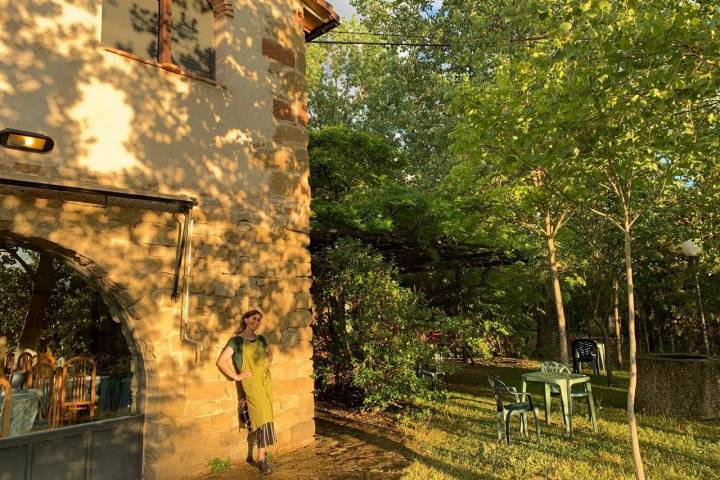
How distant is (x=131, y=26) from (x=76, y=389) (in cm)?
416

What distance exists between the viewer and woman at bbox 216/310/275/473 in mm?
5328

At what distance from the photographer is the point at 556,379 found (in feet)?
21.9

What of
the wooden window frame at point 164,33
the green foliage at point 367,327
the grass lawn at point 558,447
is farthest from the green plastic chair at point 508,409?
the wooden window frame at point 164,33

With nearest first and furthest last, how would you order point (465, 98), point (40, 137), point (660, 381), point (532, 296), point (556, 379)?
point (40, 137) → point (556, 379) → point (660, 381) → point (465, 98) → point (532, 296)

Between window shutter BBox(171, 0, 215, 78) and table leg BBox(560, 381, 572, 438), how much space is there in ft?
18.7

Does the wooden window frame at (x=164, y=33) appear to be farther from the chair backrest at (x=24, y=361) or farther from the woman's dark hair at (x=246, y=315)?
the chair backrest at (x=24, y=361)

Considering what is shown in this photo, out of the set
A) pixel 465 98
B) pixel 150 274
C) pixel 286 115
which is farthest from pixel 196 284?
pixel 465 98

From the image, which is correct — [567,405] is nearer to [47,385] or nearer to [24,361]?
[47,385]

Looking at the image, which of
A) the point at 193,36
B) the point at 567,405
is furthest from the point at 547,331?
the point at 193,36

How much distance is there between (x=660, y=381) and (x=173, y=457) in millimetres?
6870

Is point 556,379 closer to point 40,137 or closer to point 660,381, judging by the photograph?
point 660,381

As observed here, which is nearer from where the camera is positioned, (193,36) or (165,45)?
(165,45)

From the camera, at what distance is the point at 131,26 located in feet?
16.9

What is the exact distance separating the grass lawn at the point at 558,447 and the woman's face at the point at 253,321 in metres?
2.15
